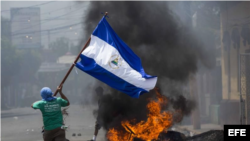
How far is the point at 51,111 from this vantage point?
6762mm

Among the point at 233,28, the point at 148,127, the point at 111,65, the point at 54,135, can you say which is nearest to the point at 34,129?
the point at 233,28

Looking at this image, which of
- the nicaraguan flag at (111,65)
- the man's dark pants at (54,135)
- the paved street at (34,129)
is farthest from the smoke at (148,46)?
the man's dark pants at (54,135)

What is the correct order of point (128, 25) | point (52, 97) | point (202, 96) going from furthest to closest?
1. point (202, 96)
2. point (128, 25)
3. point (52, 97)

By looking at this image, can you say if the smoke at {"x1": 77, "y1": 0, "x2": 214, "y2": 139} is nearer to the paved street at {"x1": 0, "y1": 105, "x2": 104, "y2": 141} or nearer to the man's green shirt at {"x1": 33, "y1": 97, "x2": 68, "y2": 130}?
the paved street at {"x1": 0, "y1": 105, "x2": 104, "y2": 141}

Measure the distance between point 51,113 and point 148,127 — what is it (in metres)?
2.98

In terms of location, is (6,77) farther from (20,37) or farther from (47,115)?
(47,115)

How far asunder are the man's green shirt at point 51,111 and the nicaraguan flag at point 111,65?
88 cm

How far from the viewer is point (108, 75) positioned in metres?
7.54

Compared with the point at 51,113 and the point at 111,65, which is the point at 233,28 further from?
the point at 51,113

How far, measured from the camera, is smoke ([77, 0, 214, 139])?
10696 millimetres

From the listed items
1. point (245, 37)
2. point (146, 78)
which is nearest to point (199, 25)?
point (245, 37)

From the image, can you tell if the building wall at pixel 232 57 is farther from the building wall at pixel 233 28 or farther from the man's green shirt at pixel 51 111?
the man's green shirt at pixel 51 111

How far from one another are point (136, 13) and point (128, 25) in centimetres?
46

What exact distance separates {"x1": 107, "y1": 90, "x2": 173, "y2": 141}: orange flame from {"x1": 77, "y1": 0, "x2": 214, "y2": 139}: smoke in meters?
0.58
